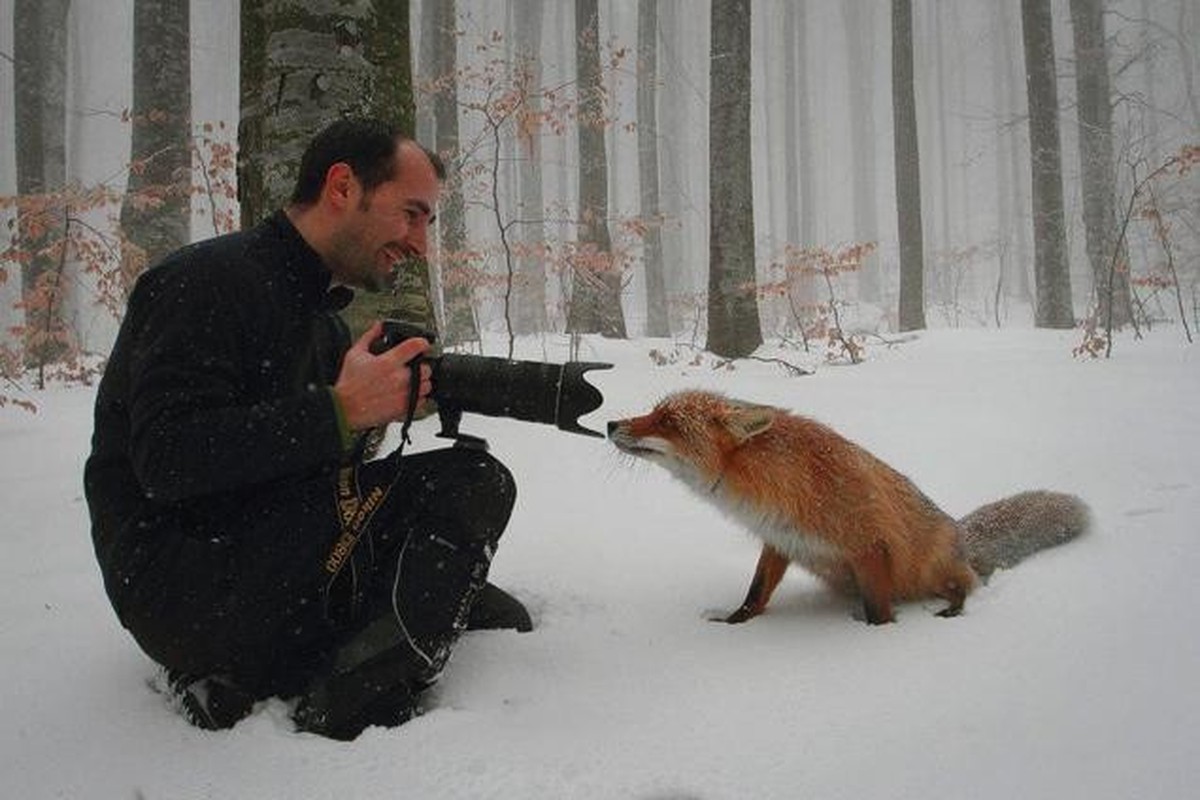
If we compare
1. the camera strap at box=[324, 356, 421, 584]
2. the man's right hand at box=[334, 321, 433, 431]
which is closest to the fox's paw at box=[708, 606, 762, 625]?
the camera strap at box=[324, 356, 421, 584]

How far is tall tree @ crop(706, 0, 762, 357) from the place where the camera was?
8711mm

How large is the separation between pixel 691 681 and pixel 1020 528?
6.35 feet

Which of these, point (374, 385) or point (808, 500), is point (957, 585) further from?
point (374, 385)

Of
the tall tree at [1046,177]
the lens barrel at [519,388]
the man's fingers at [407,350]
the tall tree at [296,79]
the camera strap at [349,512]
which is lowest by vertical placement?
Result: the camera strap at [349,512]

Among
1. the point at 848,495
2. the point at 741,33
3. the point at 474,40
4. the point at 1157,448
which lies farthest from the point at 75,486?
the point at 474,40

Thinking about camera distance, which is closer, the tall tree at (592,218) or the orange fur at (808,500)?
the orange fur at (808,500)

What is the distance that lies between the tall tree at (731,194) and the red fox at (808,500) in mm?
5918

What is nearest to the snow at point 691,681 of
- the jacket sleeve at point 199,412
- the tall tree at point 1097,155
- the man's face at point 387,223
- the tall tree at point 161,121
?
the jacket sleeve at point 199,412

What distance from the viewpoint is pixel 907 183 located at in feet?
47.7

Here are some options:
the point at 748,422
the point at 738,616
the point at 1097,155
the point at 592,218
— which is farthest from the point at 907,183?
the point at 738,616

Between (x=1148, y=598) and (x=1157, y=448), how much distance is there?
247 centimetres

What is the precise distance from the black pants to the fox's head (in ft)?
2.20

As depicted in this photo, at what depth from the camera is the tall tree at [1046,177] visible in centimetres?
1232

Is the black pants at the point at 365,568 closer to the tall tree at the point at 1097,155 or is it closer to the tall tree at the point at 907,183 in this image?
the tall tree at the point at 1097,155
